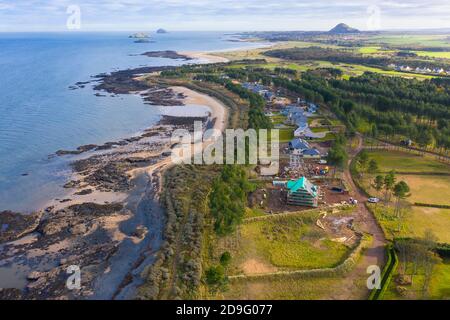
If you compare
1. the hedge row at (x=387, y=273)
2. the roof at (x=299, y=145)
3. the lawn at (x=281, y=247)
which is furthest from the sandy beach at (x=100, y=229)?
the roof at (x=299, y=145)

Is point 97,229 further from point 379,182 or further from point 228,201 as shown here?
point 379,182

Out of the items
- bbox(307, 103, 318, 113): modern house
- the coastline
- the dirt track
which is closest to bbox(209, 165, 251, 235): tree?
the coastline

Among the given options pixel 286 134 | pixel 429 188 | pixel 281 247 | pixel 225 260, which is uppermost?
pixel 286 134

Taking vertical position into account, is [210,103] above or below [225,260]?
above

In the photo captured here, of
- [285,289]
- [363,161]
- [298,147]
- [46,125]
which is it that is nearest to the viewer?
[285,289]

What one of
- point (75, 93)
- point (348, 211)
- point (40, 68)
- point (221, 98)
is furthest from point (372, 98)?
point (40, 68)

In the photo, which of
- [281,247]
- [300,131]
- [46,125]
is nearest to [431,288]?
[281,247]

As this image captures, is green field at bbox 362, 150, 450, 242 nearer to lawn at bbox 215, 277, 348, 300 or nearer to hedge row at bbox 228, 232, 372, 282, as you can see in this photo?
hedge row at bbox 228, 232, 372, 282
